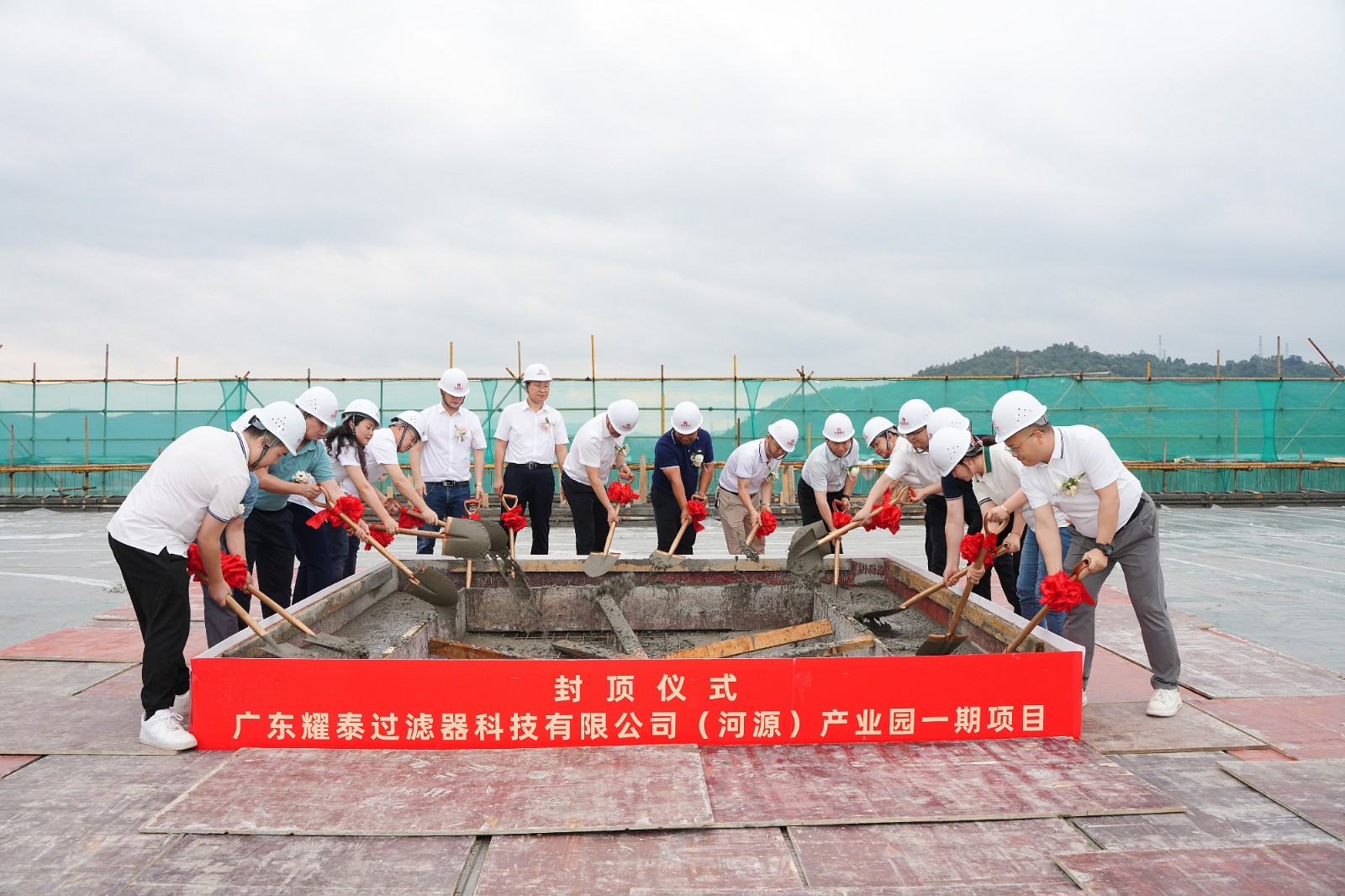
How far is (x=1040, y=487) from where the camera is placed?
418 cm

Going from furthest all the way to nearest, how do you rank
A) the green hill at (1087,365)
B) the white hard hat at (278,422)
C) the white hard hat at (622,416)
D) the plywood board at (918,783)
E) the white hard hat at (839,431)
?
the green hill at (1087,365)
the white hard hat at (622,416)
the white hard hat at (839,431)
the white hard hat at (278,422)
the plywood board at (918,783)

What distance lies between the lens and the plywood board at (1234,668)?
15.0ft

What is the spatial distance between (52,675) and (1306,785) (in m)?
5.61

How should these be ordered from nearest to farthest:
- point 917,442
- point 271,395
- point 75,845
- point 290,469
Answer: point 75,845
point 290,469
point 917,442
point 271,395

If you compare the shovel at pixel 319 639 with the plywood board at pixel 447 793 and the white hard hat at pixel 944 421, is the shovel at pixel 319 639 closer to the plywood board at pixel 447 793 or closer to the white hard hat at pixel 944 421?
the plywood board at pixel 447 793

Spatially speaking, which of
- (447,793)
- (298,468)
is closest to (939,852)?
(447,793)

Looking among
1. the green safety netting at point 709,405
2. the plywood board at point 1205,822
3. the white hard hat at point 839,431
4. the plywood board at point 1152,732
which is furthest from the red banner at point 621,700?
the green safety netting at point 709,405

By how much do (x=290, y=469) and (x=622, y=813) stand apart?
2.90 meters

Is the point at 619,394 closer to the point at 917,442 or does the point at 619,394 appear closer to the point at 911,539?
the point at 911,539

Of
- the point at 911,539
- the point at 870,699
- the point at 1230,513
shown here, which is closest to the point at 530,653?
the point at 870,699

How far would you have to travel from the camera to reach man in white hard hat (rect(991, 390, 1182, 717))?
12.9 feet

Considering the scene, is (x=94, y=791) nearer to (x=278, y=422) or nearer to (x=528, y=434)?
(x=278, y=422)

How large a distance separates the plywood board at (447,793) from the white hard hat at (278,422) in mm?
1291

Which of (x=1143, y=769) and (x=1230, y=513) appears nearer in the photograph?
(x=1143, y=769)
